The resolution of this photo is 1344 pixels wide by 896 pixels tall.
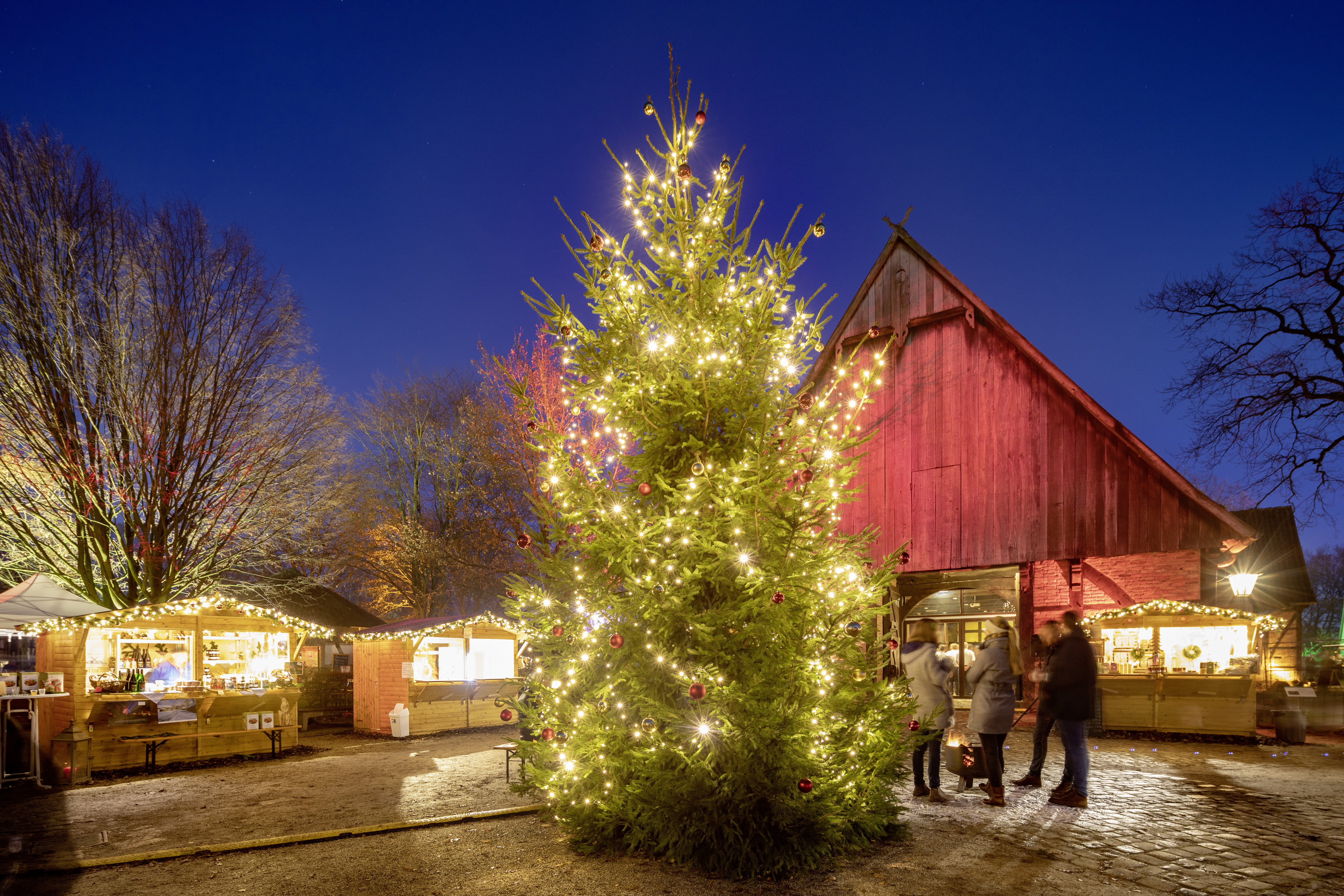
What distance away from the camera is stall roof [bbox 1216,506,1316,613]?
21.5 meters

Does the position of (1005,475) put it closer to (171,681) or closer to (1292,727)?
(1292,727)

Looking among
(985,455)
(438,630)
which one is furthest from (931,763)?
(438,630)

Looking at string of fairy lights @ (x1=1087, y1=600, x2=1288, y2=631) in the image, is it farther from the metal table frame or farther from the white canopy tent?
the white canopy tent

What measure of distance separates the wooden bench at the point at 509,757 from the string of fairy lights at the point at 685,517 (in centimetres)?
38

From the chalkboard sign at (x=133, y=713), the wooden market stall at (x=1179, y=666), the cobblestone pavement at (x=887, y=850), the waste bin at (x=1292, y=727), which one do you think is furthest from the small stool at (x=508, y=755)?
the waste bin at (x=1292, y=727)

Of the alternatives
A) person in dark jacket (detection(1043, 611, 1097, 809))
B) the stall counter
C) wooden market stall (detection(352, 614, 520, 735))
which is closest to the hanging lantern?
wooden market stall (detection(352, 614, 520, 735))

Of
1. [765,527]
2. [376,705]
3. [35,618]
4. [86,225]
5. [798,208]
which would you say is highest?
[86,225]

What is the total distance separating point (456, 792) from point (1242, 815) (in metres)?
7.90

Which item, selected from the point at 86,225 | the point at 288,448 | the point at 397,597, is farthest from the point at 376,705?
the point at 397,597

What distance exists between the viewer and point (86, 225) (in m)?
14.1

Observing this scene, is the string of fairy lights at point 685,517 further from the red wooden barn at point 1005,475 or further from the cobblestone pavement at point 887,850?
the red wooden barn at point 1005,475

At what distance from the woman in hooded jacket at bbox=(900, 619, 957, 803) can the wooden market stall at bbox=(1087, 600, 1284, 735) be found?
7370 millimetres

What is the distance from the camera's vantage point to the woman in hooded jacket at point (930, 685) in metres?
7.26

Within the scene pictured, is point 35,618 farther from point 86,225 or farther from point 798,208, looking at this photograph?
point 798,208
